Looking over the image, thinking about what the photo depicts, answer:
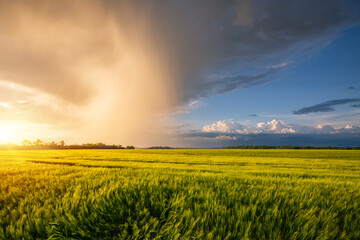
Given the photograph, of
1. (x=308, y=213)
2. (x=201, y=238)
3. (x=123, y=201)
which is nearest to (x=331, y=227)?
(x=308, y=213)

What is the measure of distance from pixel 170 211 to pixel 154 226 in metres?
0.35

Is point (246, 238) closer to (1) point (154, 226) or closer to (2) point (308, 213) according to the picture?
(1) point (154, 226)

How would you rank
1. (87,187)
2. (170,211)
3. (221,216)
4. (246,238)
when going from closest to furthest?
(246,238) < (221,216) < (170,211) < (87,187)

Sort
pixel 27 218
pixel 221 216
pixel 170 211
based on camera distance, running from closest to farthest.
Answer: pixel 221 216 < pixel 170 211 < pixel 27 218

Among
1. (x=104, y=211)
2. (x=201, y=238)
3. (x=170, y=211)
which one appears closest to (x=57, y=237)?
(x=104, y=211)

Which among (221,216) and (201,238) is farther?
(221,216)

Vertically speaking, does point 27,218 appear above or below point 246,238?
below

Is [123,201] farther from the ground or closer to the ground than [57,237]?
farther from the ground

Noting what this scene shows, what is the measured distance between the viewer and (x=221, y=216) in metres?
2.24

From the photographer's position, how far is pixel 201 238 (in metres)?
1.84

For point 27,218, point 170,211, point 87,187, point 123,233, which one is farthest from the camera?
point 87,187

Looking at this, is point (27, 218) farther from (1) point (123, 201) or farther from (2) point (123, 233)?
(2) point (123, 233)

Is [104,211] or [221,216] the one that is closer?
[221,216]

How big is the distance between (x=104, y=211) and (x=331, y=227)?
9.49 ft
